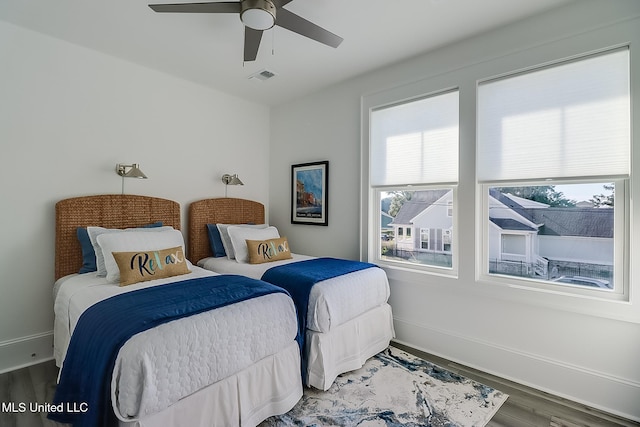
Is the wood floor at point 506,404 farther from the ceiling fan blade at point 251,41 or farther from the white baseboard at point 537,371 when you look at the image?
the ceiling fan blade at point 251,41

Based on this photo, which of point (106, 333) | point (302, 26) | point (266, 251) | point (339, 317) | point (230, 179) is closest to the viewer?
point (106, 333)

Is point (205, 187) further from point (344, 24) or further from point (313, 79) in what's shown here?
point (344, 24)

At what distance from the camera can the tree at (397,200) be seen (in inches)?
123

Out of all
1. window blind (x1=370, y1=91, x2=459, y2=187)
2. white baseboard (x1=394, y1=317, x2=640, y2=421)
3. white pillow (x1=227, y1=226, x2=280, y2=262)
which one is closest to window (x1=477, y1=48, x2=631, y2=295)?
window blind (x1=370, y1=91, x2=459, y2=187)

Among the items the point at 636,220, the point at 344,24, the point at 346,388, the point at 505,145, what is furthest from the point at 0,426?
the point at 636,220

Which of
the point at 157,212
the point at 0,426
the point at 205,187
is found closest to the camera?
the point at 0,426

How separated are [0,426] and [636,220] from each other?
406cm

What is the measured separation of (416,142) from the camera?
9.82ft

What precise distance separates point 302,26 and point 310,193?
2.12m

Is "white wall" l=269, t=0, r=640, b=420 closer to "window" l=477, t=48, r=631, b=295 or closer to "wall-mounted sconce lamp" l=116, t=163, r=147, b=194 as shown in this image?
"window" l=477, t=48, r=631, b=295

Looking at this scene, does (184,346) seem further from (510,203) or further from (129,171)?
(510,203)

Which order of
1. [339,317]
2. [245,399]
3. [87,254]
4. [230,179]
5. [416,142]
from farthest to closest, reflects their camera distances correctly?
[230,179], [416,142], [87,254], [339,317], [245,399]

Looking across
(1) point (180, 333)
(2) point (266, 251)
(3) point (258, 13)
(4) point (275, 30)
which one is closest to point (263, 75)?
(4) point (275, 30)

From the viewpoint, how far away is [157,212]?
3.19 metres
